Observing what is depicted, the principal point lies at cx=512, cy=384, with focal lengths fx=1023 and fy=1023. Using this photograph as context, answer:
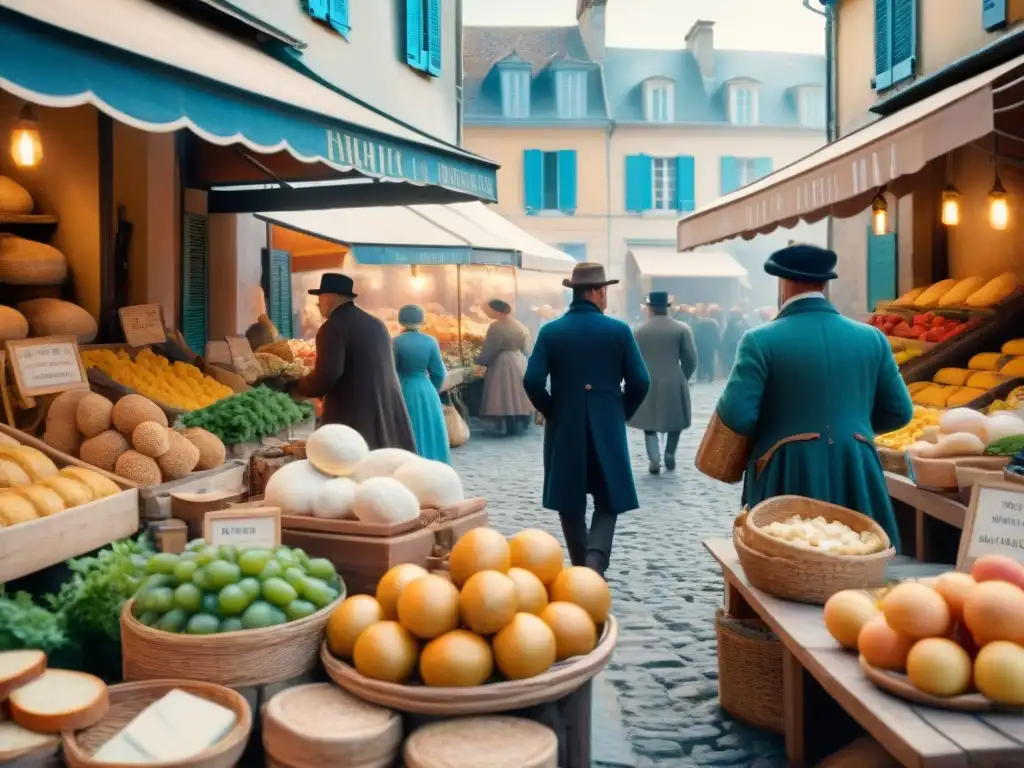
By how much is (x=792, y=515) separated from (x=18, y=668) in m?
2.63

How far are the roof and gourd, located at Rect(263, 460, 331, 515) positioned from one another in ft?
94.8

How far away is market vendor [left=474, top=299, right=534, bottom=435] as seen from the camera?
14438mm

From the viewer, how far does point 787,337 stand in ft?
13.8

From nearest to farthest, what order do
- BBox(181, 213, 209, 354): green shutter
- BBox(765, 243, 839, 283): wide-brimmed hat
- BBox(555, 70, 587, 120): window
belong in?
1. BBox(765, 243, 839, 283): wide-brimmed hat
2. BBox(181, 213, 209, 354): green shutter
3. BBox(555, 70, 587, 120): window

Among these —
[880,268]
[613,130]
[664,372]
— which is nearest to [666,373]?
[664,372]

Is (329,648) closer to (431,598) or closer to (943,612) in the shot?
(431,598)

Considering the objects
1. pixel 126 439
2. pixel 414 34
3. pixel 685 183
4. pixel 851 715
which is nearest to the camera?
pixel 851 715

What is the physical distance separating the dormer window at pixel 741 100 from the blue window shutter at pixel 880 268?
2162 centimetres

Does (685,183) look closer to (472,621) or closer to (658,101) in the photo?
(658,101)

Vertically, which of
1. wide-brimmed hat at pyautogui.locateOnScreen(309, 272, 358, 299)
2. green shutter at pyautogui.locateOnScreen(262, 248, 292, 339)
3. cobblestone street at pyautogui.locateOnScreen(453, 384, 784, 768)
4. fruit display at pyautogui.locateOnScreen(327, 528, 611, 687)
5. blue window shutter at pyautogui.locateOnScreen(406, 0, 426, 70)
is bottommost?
cobblestone street at pyautogui.locateOnScreen(453, 384, 784, 768)

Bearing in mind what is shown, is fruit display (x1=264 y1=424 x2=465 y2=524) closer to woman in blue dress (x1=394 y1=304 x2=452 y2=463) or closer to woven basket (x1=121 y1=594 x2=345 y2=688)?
woven basket (x1=121 y1=594 x2=345 y2=688)

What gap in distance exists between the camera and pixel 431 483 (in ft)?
11.7

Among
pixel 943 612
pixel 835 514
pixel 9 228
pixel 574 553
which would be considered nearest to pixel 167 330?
pixel 9 228

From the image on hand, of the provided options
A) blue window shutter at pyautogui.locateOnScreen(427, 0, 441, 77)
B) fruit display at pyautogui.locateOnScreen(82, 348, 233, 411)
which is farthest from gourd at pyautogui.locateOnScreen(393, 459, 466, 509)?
blue window shutter at pyautogui.locateOnScreen(427, 0, 441, 77)
